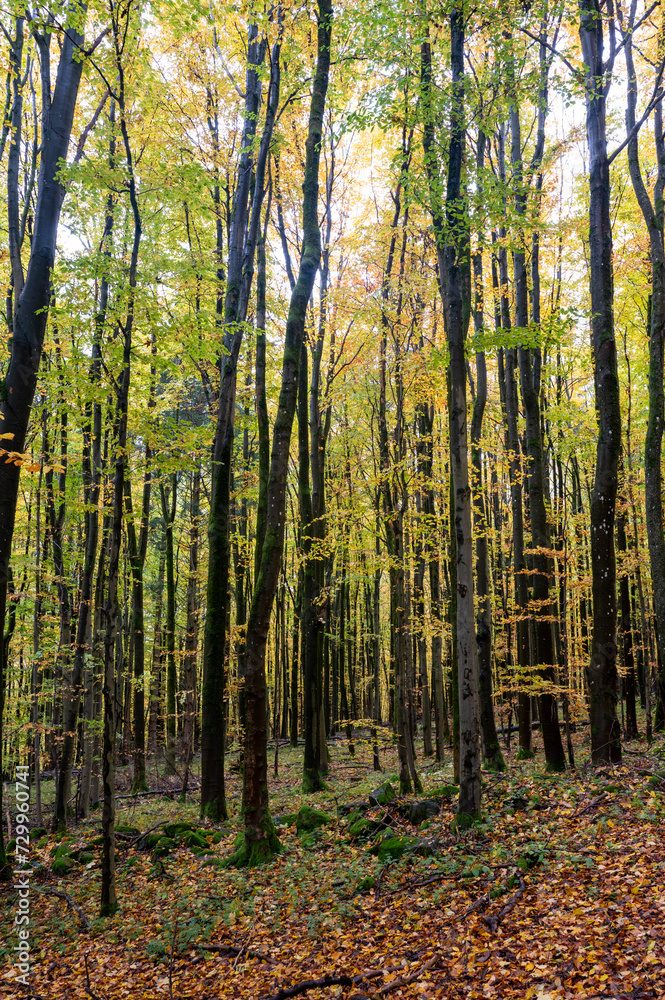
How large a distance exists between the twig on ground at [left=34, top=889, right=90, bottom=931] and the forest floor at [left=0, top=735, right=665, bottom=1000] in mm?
52

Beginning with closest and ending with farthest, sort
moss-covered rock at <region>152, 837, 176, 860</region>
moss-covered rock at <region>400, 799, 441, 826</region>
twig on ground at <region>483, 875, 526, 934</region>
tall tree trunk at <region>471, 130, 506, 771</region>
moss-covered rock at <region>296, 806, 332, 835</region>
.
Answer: twig on ground at <region>483, 875, 526, 934</region>, moss-covered rock at <region>400, 799, 441, 826</region>, moss-covered rock at <region>152, 837, 176, 860</region>, moss-covered rock at <region>296, 806, 332, 835</region>, tall tree trunk at <region>471, 130, 506, 771</region>

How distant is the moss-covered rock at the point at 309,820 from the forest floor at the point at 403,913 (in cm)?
26

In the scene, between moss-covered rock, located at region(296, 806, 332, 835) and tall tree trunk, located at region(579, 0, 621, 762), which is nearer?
tall tree trunk, located at region(579, 0, 621, 762)

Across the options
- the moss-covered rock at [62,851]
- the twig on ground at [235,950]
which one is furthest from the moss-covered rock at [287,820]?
the twig on ground at [235,950]

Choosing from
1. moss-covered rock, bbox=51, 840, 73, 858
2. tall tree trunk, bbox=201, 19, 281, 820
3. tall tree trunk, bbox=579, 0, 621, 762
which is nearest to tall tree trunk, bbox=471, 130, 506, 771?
tall tree trunk, bbox=579, 0, 621, 762

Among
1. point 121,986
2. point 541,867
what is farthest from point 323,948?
point 541,867

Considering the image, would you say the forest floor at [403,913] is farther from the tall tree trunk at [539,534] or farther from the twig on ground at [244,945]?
the tall tree trunk at [539,534]

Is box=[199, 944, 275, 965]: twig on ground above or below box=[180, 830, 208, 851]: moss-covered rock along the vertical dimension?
above

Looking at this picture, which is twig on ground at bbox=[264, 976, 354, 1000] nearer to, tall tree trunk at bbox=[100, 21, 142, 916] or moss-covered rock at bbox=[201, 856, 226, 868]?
tall tree trunk at bbox=[100, 21, 142, 916]

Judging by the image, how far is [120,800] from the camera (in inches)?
567

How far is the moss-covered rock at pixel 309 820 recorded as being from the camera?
29.4ft

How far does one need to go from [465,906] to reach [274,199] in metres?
14.8

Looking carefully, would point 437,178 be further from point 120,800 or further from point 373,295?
point 120,800

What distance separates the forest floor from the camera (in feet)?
14.0
